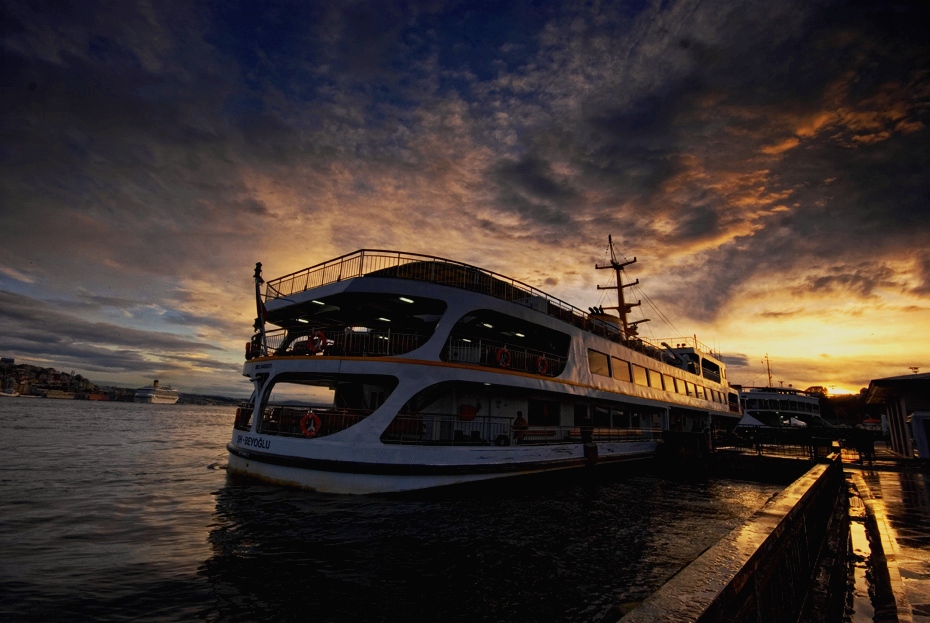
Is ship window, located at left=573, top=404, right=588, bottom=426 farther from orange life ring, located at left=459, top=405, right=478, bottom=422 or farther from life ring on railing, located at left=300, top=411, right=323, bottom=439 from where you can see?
life ring on railing, located at left=300, top=411, right=323, bottom=439

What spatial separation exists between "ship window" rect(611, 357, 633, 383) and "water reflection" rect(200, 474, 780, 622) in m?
8.89

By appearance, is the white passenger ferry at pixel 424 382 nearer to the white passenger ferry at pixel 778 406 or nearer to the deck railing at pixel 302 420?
the deck railing at pixel 302 420

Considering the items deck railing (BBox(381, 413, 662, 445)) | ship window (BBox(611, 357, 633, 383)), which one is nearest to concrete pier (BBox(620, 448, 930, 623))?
deck railing (BBox(381, 413, 662, 445))

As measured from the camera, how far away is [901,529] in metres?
7.36

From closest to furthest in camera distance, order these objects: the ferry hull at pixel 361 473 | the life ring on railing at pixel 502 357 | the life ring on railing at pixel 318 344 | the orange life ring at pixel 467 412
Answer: the ferry hull at pixel 361 473 < the life ring on railing at pixel 318 344 < the life ring on railing at pixel 502 357 < the orange life ring at pixel 467 412

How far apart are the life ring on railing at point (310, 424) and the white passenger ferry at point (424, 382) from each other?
3cm

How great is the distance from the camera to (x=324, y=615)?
5.89 m

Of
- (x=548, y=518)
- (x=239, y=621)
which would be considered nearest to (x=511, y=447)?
(x=548, y=518)

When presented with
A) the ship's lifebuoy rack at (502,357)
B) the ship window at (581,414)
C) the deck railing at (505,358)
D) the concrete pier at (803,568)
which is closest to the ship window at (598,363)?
the deck railing at (505,358)

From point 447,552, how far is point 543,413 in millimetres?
12209

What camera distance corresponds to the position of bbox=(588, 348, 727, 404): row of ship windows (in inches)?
835

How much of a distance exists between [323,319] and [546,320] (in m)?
9.18

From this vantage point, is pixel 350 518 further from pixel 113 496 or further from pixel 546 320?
pixel 546 320

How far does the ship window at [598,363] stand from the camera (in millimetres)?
20594
